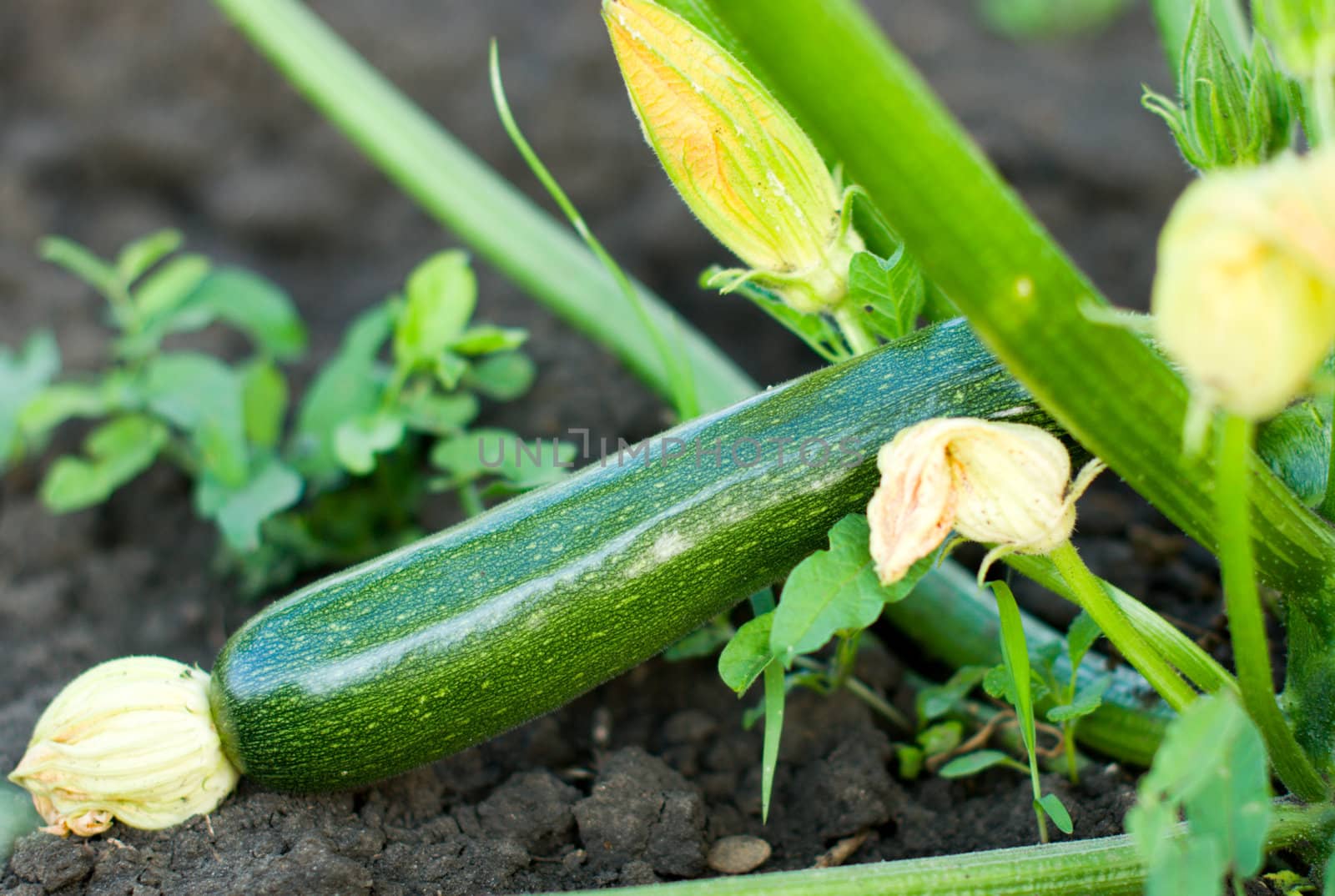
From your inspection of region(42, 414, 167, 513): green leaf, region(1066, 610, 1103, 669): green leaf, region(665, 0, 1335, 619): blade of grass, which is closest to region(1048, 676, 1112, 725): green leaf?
region(1066, 610, 1103, 669): green leaf

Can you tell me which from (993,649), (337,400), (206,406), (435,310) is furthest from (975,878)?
(206,406)

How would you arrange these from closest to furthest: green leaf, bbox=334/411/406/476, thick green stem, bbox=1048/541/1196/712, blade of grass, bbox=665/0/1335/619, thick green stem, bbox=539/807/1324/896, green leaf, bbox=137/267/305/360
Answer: blade of grass, bbox=665/0/1335/619, thick green stem, bbox=539/807/1324/896, thick green stem, bbox=1048/541/1196/712, green leaf, bbox=334/411/406/476, green leaf, bbox=137/267/305/360

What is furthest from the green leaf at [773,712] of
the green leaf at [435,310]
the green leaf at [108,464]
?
the green leaf at [108,464]

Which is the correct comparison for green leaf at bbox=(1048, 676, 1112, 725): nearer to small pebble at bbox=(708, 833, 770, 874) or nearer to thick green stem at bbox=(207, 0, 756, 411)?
small pebble at bbox=(708, 833, 770, 874)

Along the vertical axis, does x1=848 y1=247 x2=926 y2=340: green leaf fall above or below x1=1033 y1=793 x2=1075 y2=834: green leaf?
above

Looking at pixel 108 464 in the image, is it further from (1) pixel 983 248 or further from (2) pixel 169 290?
(1) pixel 983 248
